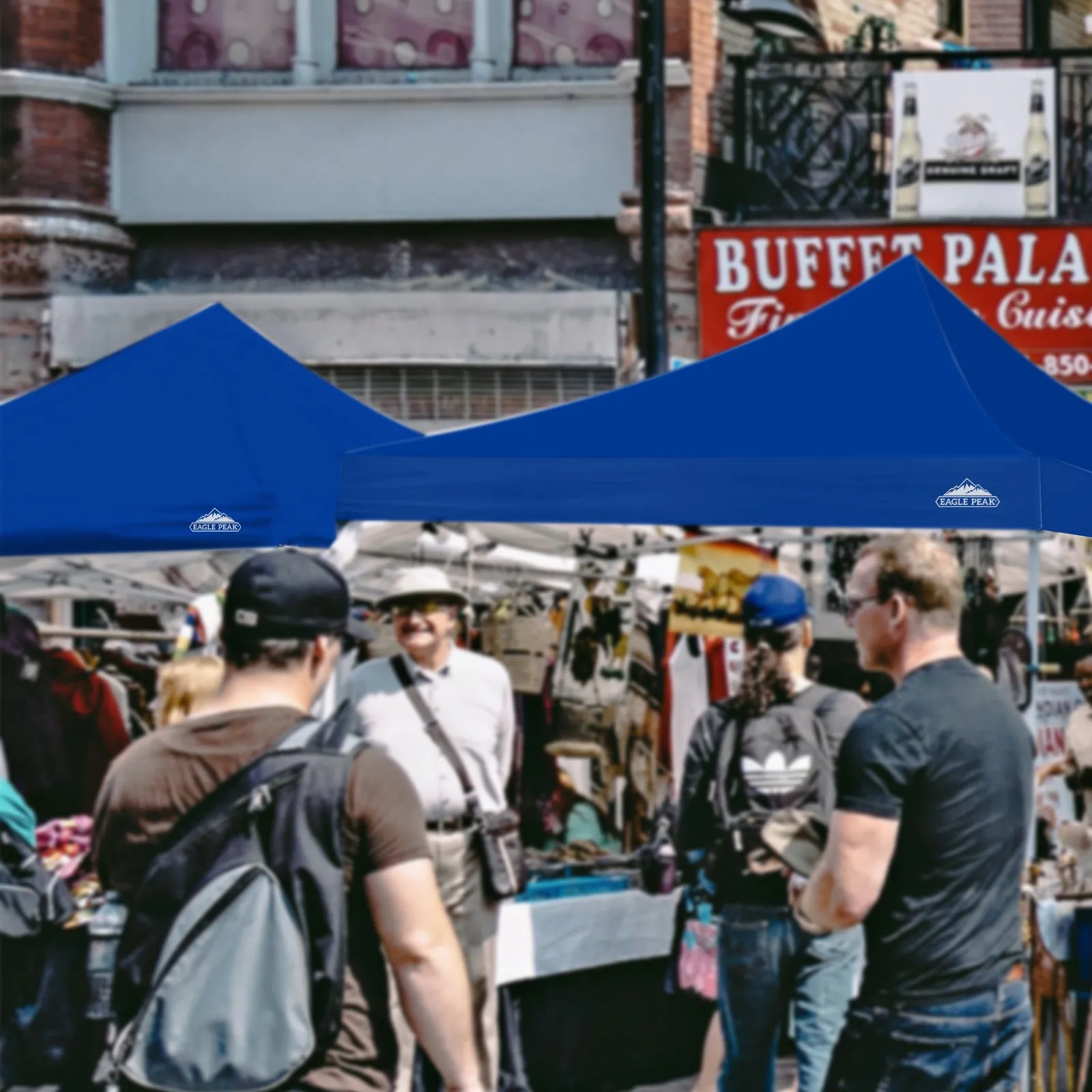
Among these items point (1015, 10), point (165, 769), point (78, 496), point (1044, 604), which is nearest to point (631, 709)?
point (1044, 604)

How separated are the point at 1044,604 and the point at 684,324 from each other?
3.26 meters

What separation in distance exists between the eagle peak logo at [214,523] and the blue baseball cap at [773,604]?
2.55 meters

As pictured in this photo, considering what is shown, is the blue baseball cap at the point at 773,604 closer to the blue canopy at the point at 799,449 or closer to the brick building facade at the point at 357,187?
the blue canopy at the point at 799,449

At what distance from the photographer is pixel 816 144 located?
12.8 metres

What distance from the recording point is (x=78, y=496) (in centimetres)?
468

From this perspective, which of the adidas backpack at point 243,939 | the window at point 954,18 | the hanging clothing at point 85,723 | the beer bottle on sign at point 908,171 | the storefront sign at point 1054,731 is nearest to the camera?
the adidas backpack at point 243,939

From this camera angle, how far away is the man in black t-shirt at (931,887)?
15.2 feet

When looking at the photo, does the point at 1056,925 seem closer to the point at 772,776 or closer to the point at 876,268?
the point at 772,776

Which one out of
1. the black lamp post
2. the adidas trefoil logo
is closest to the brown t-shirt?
the adidas trefoil logo

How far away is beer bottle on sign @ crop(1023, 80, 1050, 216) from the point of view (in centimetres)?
1244

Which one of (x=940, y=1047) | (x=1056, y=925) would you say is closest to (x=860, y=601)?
(x=940, y=1047)

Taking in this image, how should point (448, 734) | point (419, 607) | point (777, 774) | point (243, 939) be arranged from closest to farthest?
point (243, 939) → point (777, 774) → point (448, 734) → point (419, 607)

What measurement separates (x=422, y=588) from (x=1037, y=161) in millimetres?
6995

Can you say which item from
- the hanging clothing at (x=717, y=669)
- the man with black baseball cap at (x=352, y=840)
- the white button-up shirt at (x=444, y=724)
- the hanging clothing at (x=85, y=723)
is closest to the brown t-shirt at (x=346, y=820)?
the man with black baseball cap at (x=352, y=840)
